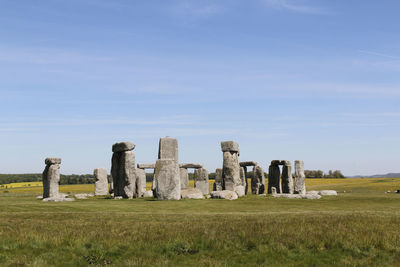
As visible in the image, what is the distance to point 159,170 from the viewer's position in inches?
1060

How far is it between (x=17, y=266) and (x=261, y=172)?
104 feet

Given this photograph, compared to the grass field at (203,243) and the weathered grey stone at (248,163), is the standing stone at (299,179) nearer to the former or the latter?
the weathered grey stone at (248,163)

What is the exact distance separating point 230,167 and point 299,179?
7.81 metres

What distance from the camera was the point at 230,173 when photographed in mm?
34125

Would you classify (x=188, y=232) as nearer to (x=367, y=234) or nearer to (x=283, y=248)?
(x=283, y=248)

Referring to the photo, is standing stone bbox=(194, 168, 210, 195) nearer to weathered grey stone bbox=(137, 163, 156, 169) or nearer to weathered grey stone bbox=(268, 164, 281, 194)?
weathered grey stone bbox=(137, 163, 156, 169)

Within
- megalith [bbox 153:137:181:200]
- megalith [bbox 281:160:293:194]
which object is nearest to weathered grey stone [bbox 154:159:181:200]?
megalith [bbox 153:137:181:200]

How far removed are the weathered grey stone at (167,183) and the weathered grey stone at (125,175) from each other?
3.30 metres

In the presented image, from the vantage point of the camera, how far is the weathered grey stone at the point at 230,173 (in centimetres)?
3400

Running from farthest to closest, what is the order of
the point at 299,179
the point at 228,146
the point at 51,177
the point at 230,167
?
1. the point at 299,179
2. the point at 228,146
3. the point at 230,167
4. the point at 51,177

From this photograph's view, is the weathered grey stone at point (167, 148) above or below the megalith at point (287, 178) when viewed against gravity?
above

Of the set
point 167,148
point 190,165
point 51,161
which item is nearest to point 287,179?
point 190,165

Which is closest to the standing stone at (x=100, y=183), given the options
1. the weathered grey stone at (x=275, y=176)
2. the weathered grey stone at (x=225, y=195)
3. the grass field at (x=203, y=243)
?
the weathered grey stone at (x=275, y=176)

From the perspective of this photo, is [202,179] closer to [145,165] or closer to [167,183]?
[145,165]
